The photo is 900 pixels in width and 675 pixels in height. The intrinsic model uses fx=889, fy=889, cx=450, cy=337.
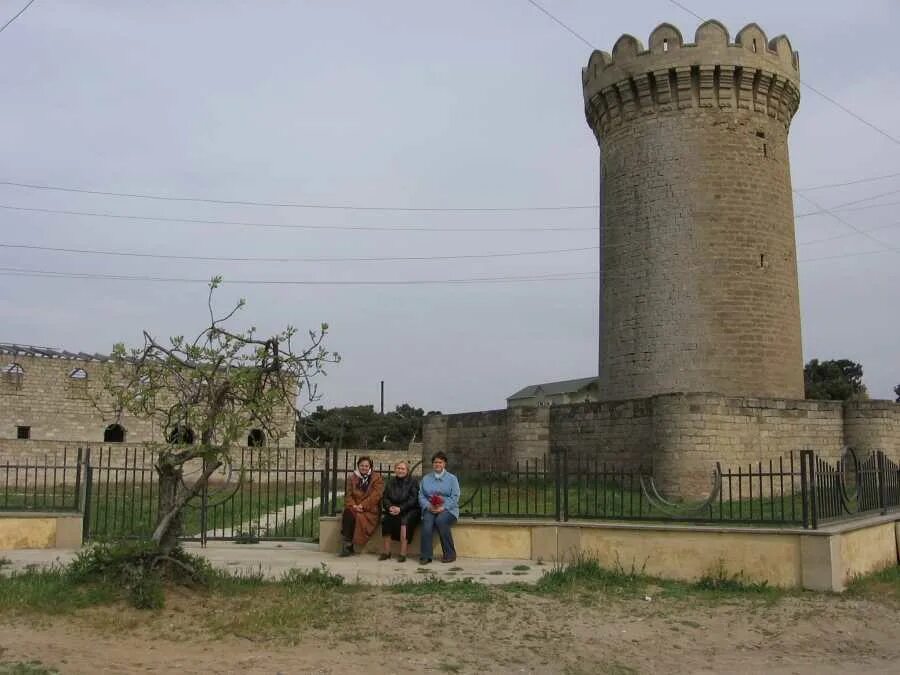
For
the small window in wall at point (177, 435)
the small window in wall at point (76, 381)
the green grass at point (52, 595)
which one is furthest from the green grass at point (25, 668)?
the small window in wall at point (76, 381)

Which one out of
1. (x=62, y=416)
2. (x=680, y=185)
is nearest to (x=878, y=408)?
(x=680, y=185)

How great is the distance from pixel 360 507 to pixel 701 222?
1415 cm

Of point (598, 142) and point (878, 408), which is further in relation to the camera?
point (598, 142)

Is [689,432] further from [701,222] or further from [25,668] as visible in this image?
[25,668]

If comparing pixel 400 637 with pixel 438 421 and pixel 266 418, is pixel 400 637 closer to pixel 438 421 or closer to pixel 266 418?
pixel 266 418

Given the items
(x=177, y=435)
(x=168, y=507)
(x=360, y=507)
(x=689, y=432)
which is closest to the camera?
(x=168, y=507)

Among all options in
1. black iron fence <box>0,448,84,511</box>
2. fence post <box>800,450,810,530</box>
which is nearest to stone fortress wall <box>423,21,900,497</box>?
fence post <box>800,450,810,530</box>

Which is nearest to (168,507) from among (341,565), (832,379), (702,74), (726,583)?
(341,565)

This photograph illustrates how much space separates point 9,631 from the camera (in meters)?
6.84

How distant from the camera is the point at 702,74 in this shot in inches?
880

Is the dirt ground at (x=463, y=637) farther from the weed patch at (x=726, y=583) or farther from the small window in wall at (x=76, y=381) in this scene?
the small window in wall at (x=76, y=381)

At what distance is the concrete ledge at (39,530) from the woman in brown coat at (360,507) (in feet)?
12.3

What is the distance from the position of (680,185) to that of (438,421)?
32.1 feet

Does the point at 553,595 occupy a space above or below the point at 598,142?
below
